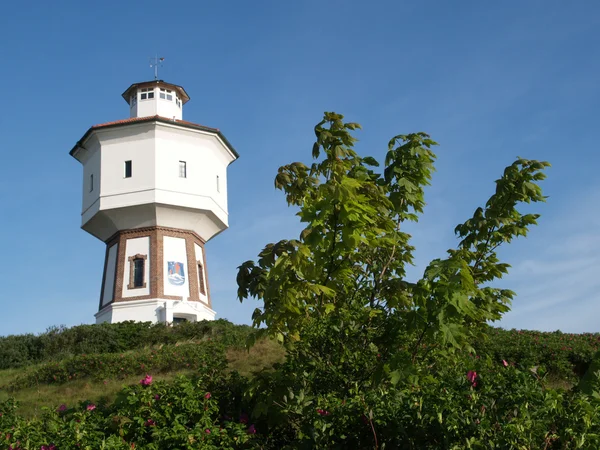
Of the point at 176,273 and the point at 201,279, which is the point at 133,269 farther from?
the point at 201,279

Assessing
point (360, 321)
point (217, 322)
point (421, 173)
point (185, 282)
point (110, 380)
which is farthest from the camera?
point (185, 282)

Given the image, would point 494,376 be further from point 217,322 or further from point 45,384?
point 217,322

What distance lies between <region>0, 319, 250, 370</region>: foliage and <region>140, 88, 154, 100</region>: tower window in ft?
43.0

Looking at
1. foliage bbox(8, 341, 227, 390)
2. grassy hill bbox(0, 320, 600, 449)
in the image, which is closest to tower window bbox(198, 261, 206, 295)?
grassy hill bbox(0, 320, 600, 449)

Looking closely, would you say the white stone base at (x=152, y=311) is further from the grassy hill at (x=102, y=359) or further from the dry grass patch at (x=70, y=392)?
the dry grass patch at (x=70, y=392)

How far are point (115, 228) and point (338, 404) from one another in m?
28.1

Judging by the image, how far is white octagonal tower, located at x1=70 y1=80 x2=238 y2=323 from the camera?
3038 centimetres

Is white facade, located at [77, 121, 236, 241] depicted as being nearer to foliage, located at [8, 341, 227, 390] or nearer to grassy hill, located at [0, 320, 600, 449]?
grassy hill, located at [0, 320, 600, 449]

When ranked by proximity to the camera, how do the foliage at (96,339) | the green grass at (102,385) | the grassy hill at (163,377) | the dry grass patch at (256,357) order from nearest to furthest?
the grassy hill at (163,377), the green grass at (102,385), the dry grass patch at (256,357), the foliage at (96,339)

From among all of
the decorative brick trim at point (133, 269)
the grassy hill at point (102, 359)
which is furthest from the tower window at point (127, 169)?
the grassy hill at point (102, 359)

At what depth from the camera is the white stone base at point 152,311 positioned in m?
29.4

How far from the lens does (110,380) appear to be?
18.1 metres

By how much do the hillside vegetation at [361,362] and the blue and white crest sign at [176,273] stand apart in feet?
74.4

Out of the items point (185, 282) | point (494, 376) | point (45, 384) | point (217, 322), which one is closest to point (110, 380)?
point (45, 384)
